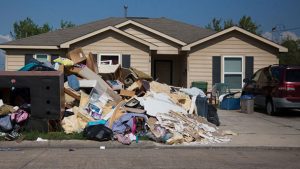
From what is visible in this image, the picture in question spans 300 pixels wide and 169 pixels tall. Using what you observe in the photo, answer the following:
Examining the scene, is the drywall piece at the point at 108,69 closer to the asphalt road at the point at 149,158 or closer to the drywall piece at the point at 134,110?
the drywall piece at the point at 134,110

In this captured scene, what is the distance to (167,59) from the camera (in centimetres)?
2381

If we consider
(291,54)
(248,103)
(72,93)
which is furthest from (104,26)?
(291,54)

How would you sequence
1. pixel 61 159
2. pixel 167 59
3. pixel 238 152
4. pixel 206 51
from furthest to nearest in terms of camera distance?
pixel 167 59
pixel 206 51
pixel 238 152
pixel 61 159

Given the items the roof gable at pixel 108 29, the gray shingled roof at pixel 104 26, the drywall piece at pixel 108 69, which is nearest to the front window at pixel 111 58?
the roof gable at pixel 108 29

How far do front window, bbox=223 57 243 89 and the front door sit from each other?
371cm

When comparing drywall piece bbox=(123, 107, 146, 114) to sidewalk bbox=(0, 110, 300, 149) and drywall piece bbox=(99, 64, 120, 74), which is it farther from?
drywall piece bbox=(99, 64, 120, 74)

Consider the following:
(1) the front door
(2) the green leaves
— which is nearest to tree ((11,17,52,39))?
(2) the green leaves

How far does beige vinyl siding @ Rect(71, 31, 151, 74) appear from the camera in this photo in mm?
20469

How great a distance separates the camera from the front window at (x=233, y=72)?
68.8 feet

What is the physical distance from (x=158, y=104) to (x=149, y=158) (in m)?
3.75

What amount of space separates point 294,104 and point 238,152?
6412 millimetres

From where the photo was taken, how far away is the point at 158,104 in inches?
487

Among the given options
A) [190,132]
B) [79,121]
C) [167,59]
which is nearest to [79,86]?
[79,121]

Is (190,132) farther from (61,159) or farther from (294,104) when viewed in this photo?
(294,104)
